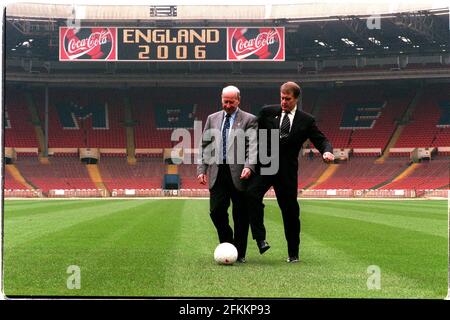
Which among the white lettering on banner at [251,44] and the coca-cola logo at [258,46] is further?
the coca-cola logo at [258,46]

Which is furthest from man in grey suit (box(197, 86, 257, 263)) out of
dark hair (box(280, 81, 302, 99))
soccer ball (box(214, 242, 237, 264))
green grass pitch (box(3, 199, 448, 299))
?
green grass pitch (box(3, 199, 448, 299))

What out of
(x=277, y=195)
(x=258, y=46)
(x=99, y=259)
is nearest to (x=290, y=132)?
(x=277, y=195)

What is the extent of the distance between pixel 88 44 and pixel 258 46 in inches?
458

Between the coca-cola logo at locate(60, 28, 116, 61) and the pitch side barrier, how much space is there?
9.07 meters

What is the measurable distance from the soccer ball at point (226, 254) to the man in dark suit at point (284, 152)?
0.32m

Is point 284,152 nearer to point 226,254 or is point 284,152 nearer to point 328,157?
point 328,157

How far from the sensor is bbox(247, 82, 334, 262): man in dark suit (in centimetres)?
680

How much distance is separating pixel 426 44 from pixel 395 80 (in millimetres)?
3496

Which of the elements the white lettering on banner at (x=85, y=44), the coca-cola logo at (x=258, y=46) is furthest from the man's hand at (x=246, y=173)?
the white lettering on banner at (x=85, y=44)

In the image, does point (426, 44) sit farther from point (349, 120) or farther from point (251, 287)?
point (251, 287)

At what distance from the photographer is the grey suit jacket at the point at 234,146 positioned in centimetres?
669

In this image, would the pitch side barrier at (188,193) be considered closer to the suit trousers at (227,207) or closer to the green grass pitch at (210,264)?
the green grass pitch at (210,264)

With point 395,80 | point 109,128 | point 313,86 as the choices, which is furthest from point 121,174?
point 395,80

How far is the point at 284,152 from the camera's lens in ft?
22.6
